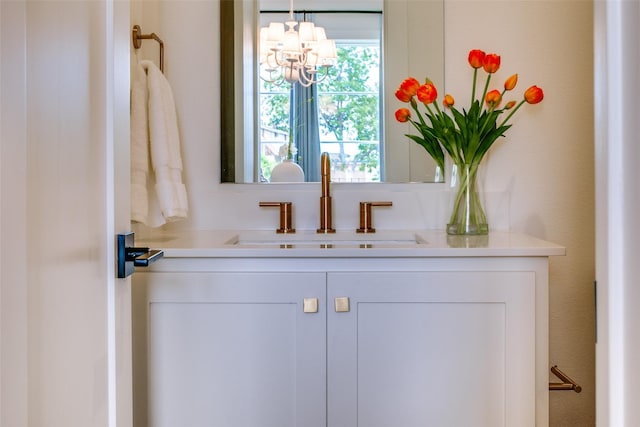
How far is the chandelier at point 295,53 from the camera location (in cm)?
170

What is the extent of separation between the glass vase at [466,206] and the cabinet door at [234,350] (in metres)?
0.54

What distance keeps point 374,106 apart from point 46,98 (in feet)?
4.13

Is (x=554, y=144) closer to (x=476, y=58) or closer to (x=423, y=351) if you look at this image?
(x=476, y=58)

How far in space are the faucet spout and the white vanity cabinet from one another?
42 cm

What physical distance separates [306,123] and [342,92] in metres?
0.16

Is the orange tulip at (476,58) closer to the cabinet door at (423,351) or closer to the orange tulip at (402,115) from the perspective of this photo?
the orange tulip at (402,115)

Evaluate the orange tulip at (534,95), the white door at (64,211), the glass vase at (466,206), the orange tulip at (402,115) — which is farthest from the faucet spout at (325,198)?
the white door at (64,211)

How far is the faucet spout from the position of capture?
161cm

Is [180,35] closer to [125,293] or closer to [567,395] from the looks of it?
[125,293]

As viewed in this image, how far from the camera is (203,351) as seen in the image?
1.21 m

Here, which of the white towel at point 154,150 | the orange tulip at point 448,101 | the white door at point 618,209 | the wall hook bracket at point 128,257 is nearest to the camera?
the white door at point 618,209

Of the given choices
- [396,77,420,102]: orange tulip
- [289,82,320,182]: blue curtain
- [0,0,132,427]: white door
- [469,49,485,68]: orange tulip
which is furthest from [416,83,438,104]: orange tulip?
[0,0,132,427]: white door

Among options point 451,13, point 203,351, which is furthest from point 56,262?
point 451,13

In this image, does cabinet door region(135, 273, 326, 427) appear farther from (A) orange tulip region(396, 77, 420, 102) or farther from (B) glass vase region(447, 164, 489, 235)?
(A) orange tulip region(396, 77, 420, 102)
